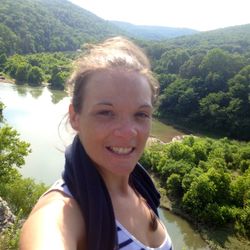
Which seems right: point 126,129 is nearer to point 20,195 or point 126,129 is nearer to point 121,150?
point 121,150

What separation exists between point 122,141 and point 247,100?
121 ft

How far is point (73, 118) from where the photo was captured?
184cm

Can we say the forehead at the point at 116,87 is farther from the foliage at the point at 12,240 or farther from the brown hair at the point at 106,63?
the foliage at the point at 12,240

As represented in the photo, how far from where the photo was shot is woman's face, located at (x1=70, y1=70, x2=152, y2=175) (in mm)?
1674

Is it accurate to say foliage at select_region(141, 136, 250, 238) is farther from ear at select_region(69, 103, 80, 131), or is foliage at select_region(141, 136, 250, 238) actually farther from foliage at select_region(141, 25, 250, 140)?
ear at select_region(69, 103, 80, 131)

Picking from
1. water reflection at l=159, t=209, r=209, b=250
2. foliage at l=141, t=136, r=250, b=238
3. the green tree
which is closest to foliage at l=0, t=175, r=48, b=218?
water reflection at l=159, t=209, r=209, b=250

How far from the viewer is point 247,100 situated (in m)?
36.6

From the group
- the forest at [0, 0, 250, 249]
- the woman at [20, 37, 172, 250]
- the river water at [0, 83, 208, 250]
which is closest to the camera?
the woman at [20, 37, 172, 250]

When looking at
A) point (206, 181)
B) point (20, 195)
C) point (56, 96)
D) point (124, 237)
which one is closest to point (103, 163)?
point (124, 237)

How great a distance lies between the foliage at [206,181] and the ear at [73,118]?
15.6 meters

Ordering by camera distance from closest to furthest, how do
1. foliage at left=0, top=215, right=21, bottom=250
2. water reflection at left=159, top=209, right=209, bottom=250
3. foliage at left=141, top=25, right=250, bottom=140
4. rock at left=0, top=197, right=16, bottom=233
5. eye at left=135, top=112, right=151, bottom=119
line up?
eye at left=135, top=112, right=151, bottom=119 → foliage at left=0, top=215, right=21, bottom=250 → rock at left=0, top=197, right=16, bottom=233 → water reflection at left=159, top=209, right=209, bottom=250 → foliage at left=141, top=25, right=250, bottom=140

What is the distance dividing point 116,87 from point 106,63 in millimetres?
150

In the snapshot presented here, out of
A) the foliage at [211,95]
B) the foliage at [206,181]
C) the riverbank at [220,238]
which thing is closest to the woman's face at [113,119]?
the riverbank at [220,238]

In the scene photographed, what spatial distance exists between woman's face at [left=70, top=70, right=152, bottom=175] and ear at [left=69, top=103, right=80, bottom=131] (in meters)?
0.04
